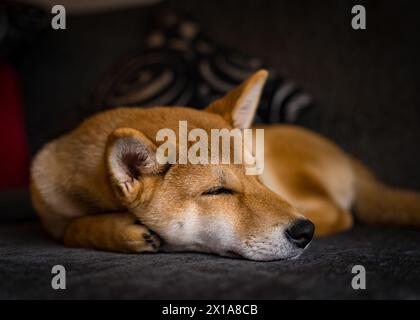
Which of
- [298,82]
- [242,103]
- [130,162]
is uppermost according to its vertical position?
[298,82]

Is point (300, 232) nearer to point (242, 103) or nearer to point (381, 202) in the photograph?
point (242, 103)

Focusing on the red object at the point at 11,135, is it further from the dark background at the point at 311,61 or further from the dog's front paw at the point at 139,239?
the dog's front paw at the point at 139,239

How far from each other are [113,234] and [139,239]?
0.07 metres

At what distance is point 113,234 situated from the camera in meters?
1.13

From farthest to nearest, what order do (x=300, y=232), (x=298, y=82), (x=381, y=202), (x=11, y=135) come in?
1. (x=11, y=135)
2. (x=298, y=82)
3. (x=381, y=202)
4. (x=300, y=232)

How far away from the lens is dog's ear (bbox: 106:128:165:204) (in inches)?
41.1

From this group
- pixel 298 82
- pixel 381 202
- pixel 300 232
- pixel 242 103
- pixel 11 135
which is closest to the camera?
pixel 300 232

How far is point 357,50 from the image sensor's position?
2.02 m

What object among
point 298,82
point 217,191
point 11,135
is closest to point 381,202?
point 298,82

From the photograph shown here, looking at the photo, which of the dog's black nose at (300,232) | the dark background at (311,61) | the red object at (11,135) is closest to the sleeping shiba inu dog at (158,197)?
the dog's black nose at (300,232)

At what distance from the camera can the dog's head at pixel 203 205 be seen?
1045mm

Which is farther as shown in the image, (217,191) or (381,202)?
(381,202)

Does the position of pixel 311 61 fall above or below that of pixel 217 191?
above

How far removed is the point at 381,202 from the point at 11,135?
1773 mm
